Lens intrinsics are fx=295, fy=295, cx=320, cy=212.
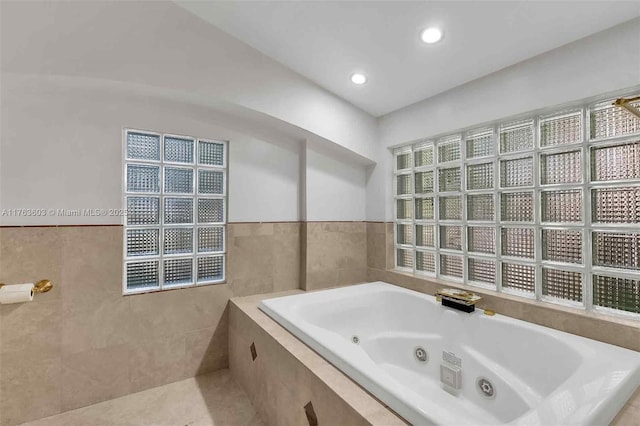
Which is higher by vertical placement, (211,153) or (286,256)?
(211,153)

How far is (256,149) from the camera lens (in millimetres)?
2477

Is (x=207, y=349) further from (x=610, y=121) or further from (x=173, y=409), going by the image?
(x=610, y=121)

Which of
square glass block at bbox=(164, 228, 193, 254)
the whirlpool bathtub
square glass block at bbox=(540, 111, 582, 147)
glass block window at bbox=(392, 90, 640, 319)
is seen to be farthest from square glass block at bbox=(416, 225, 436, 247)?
square glass block at bbox=(164, 228, 193, 254)

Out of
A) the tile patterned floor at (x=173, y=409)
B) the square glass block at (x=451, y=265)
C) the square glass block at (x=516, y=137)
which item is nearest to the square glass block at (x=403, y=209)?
the square glass block at (x=451, y=265)

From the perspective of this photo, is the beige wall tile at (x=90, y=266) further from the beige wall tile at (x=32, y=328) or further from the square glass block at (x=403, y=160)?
the square glass block at (x=403, y=160)

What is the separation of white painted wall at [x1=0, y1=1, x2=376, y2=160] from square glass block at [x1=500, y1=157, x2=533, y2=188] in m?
1.35

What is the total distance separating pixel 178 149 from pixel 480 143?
2.24 metres

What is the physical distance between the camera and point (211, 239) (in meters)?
2.32

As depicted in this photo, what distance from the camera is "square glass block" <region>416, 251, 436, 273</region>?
8.25 feet

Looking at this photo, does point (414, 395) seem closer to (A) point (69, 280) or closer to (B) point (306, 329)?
(B) point (306, 329)

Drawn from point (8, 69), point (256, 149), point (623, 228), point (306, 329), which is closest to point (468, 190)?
point (623, 228)

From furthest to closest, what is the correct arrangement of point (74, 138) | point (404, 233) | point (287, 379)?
point (404, 233)
point (74, 138)
point (287, 379)

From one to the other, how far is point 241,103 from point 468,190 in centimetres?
180

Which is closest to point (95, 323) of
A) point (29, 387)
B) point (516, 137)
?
point (29, 387)
